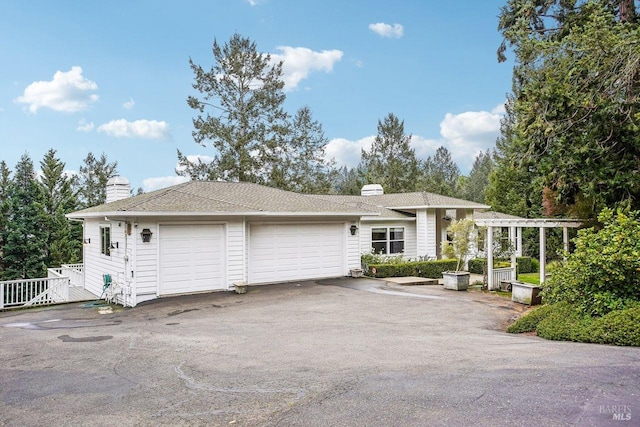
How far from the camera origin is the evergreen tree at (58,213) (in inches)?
1121

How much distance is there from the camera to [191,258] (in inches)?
531

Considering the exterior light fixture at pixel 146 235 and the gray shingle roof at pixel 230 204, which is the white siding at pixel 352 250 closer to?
the gray shingle roof at pixel 230 204

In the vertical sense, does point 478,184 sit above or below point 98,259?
above

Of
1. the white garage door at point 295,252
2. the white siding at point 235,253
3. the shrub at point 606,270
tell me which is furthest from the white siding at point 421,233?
the shrub at point 606,270

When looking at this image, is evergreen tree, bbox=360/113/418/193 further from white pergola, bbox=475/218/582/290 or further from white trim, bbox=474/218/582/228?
white trim, bbox=474/218/582/228

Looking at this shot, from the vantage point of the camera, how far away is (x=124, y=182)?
64.2 feet

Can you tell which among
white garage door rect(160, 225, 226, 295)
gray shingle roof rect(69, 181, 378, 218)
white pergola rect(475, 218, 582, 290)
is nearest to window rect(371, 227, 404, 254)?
gray shingle roof rect(69, 181, 378, 218)

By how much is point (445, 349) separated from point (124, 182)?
16.7 metres

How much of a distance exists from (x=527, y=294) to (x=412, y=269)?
6.67 m

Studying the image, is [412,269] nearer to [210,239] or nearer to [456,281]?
[456,281]

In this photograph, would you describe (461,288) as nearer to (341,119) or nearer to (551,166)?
(551,166)

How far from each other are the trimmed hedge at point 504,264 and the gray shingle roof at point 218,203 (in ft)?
24.1

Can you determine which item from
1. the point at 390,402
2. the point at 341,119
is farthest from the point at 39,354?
the point at 341,119

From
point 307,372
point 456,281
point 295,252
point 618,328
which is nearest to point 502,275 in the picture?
point 456,281
